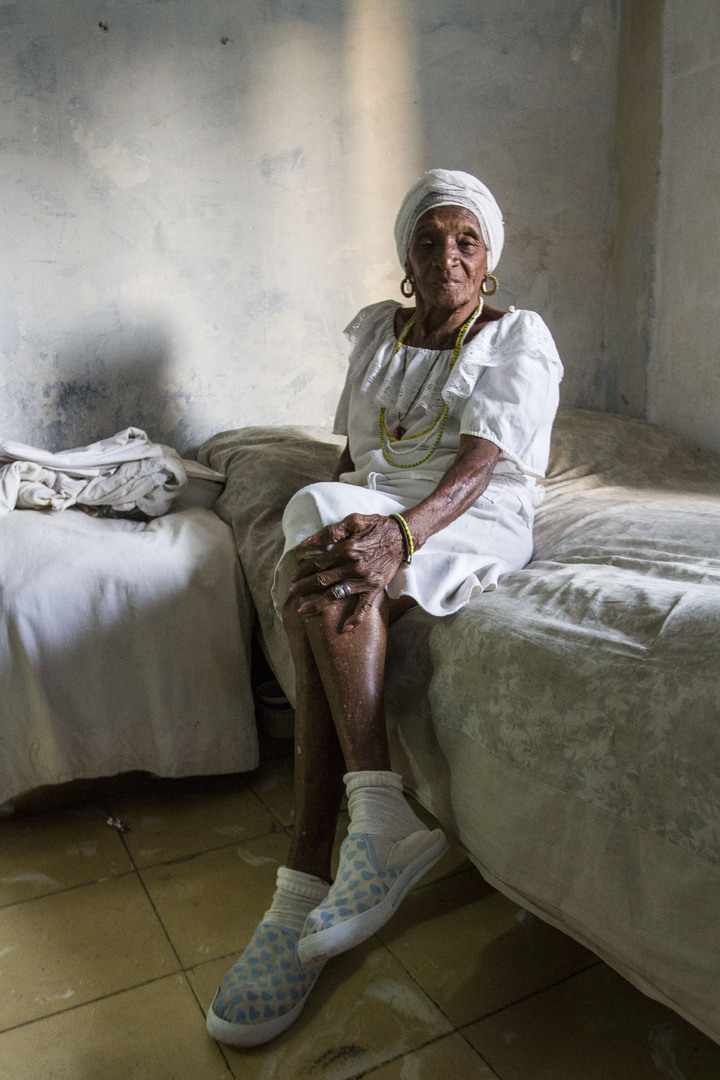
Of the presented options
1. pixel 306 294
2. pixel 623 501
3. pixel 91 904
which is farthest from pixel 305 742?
pixel 306 294

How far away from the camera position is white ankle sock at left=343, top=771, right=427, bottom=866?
126cm

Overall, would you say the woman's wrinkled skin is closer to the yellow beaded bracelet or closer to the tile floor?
the yellow beaded bracelet

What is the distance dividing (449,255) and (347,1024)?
4.90ft

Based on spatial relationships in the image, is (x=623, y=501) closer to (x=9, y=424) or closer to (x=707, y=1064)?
(x=707, y=1064)

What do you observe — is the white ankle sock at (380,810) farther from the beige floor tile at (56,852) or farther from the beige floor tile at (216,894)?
the beige floor tile at (56,852)

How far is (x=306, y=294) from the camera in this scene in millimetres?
2680

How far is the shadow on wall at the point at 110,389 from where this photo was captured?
241cm

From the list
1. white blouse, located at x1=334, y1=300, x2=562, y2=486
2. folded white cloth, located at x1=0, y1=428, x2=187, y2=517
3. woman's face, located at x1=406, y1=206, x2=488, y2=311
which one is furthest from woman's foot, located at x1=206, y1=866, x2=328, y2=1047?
woman's face, located at x1=406, y1=206, x2=488, y2=311

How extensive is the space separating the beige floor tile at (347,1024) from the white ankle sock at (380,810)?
23 cm

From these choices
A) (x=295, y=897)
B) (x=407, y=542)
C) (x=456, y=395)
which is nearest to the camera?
(x=295, y=897)

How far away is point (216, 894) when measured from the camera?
1.56 meters

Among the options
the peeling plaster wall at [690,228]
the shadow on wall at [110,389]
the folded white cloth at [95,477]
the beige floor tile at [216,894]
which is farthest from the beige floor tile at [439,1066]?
the peeling plaster wall at [690,228]

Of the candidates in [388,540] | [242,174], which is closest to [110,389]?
[242,174]

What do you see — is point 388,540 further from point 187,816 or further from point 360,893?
point 187,816
